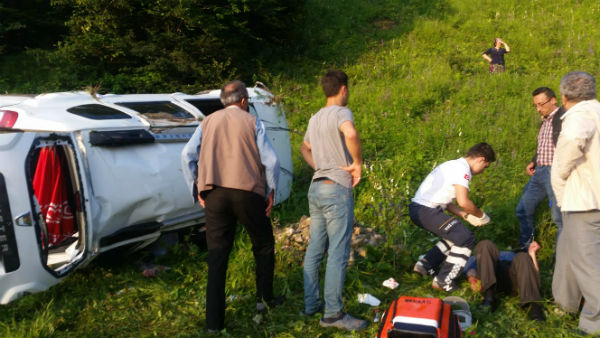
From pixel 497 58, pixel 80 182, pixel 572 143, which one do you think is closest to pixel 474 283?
pixel 572 143

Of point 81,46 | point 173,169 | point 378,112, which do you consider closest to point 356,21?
point 378,112

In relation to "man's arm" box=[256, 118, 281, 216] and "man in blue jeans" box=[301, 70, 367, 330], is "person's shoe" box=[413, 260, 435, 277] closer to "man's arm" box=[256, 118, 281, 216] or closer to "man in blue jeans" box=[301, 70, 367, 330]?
"man in blue jeans" box=[301, 70, 367, 330]

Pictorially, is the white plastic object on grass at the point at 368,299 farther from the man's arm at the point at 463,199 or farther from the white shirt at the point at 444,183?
the man's arm at the point at 463,199

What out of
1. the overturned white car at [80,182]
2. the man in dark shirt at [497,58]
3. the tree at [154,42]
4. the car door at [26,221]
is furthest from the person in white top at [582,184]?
the tree at [154,42]

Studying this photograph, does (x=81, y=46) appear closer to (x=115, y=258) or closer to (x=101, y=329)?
(x=115, y=258)

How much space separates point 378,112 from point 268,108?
3.67 m

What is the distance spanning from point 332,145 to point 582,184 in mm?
1971

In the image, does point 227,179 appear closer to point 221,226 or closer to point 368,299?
point 221,226

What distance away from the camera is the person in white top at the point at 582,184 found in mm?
3564

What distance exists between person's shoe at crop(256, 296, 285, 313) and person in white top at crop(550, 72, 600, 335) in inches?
97.3

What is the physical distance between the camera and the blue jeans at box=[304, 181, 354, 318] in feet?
12.1

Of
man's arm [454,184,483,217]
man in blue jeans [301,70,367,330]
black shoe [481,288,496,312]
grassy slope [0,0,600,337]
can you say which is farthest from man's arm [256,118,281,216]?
black shoe [481,288,496,312]

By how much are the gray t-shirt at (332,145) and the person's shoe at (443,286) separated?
152 centimetres

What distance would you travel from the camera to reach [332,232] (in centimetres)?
374
